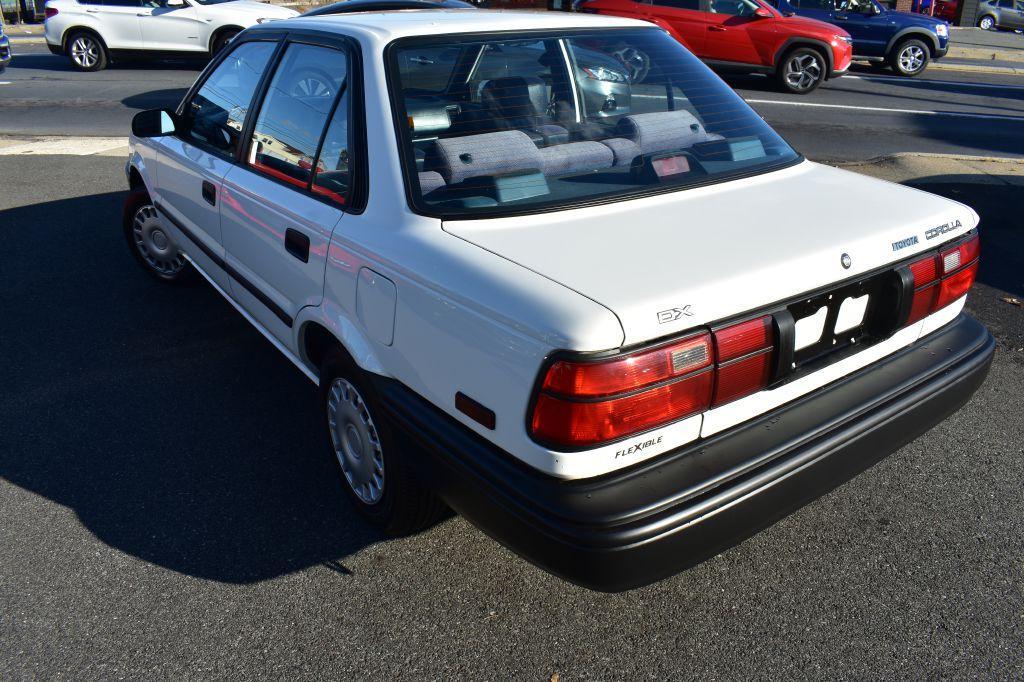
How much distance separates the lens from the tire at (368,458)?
2.81 m

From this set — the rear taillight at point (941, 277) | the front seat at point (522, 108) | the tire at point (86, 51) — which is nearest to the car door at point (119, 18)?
the tire at point (86, 51)

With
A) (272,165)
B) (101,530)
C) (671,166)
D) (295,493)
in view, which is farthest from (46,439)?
(671,166)

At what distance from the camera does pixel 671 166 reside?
305 cm

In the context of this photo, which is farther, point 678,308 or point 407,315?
point 407,315

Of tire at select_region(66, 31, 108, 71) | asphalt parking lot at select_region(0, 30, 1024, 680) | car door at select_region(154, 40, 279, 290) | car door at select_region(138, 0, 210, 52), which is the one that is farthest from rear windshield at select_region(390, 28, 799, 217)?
tire at select_region(66, 31, 108, 71)

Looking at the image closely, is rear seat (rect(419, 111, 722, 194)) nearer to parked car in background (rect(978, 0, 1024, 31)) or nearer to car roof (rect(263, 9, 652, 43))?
car roof (rect(263, 9, 652, 43))

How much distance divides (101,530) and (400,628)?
1.30m

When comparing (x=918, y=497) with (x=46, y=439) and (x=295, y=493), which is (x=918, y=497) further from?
(x=46, y=439)

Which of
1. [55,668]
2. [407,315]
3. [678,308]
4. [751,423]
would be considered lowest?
[55,668]

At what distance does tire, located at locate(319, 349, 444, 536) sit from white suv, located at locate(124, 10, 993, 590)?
0.01m

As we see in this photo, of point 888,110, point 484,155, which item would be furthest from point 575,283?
point 888,110

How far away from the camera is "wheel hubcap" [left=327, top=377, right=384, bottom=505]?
298 cm

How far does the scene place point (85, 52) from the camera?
610 inches

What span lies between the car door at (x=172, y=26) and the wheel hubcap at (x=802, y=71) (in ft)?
32.8
